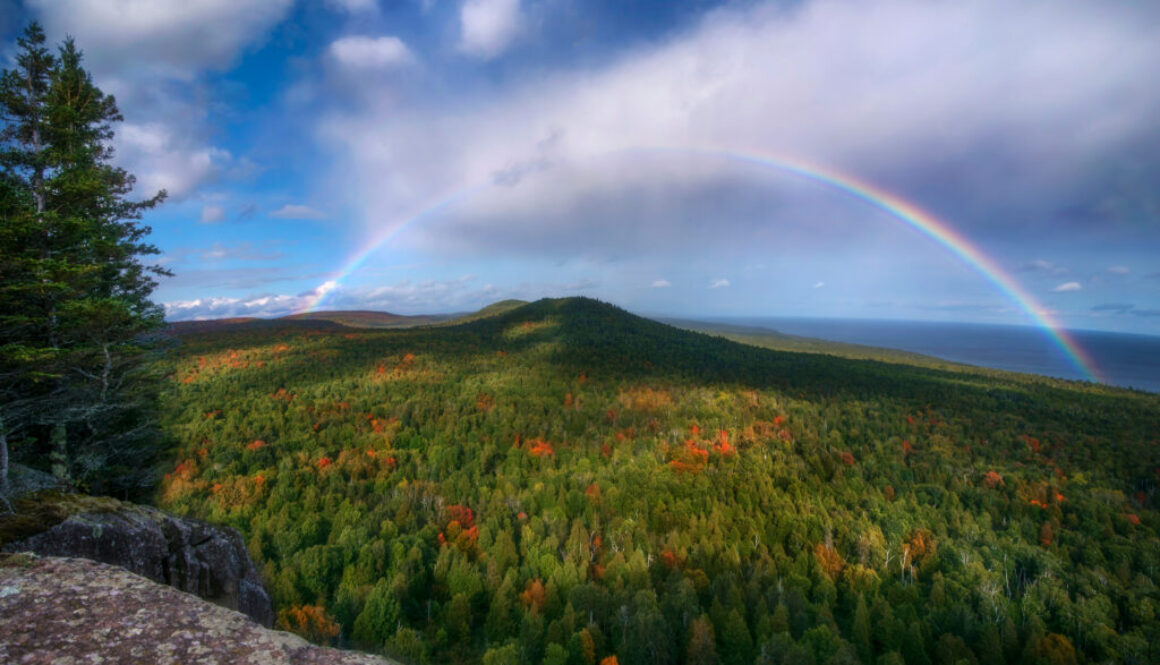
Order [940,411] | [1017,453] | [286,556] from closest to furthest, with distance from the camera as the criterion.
→ [286,556] < [1017,453] < [940,411]

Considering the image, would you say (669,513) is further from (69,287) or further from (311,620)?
(69,287)

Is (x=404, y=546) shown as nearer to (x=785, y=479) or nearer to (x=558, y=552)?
(x=558, y=552)

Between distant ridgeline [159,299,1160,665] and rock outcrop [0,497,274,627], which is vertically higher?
rock outcrop [0,497,274,627]

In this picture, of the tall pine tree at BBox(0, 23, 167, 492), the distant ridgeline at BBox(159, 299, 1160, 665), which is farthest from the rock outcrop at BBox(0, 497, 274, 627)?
the tall pine tree at BBox(0, 23, 167, 492)

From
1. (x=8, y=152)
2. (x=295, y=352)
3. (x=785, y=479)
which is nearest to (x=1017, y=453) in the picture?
(x=785, y=479)

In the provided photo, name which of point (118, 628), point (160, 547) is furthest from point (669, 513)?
point (118, 628)

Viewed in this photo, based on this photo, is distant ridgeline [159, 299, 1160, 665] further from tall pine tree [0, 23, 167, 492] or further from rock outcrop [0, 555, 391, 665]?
rock outcrop [0, 555, 391, 665]

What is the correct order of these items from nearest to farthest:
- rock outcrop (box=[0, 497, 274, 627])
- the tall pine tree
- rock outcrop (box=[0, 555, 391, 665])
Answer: rock outcrop (box=[0, 555, 391, 665]), rock outcrop (box=[0, 497, 274, 627]), the tall pine tree
